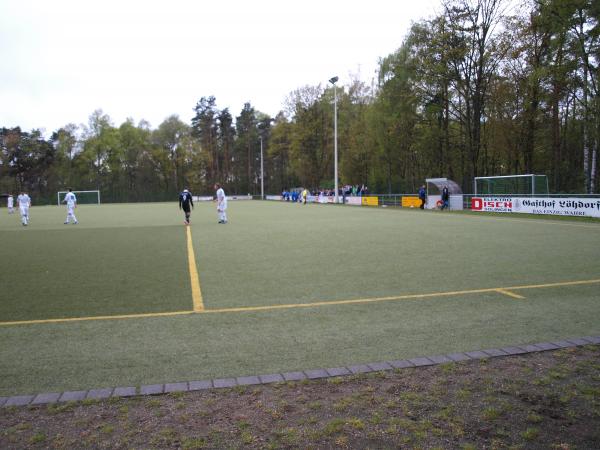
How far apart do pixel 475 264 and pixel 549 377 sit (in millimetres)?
6239

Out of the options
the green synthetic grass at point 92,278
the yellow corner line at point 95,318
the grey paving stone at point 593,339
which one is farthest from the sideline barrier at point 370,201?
the grey paving stone at point 593,339

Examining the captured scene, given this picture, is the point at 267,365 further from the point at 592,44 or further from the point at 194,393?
the point at 592,44

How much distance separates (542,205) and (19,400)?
85.2 ft

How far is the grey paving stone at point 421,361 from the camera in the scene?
458 centimetres

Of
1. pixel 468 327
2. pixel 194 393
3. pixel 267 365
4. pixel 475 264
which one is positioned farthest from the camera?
pixel 475 264

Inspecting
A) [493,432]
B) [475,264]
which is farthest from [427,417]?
[475,264]

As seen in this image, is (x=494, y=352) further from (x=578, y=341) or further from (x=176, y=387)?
(x=176, y=387)

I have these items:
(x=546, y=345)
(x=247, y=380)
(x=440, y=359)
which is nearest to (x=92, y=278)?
(x=247, y=380)

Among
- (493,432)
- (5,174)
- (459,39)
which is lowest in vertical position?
(493,432)

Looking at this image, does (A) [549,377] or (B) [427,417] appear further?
(A) [549,377]

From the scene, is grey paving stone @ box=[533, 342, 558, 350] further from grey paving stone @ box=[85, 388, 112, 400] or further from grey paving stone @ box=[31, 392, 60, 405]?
grey paving stone @ box=[31, 392, 60, 405]

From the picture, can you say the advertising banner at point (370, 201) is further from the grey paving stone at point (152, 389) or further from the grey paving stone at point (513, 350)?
the grey paving stone at point (152, 389)

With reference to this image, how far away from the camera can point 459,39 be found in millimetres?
37406

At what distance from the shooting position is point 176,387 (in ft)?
13.5
